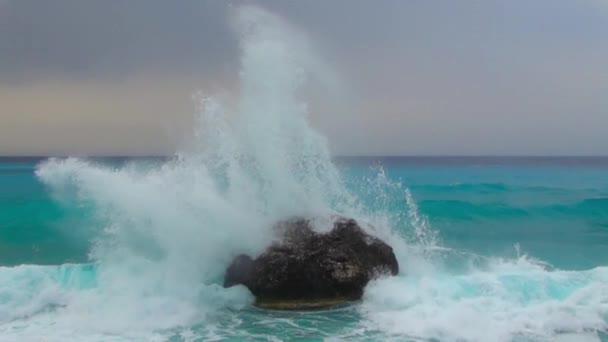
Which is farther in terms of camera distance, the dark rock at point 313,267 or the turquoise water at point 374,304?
the dark rock at point 313,267

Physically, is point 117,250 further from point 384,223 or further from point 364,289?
point 384,223

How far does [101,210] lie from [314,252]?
16.1 feet

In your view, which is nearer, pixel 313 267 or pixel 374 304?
pixel 374 304

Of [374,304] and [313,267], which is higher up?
[313,267]

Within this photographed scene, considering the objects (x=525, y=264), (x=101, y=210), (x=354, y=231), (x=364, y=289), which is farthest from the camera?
(x=525, y=264)

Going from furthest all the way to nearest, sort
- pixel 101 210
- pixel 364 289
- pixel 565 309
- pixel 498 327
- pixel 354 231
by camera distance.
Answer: pixel 101 210 < pixel 354 231 < pixel 364 289 < pixel 565 309 < pixel 498 327

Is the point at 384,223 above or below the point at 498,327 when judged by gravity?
above

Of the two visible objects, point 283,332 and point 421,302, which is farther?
point 421,302

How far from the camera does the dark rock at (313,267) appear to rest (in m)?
9.97

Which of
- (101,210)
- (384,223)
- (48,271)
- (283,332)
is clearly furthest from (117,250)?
(384,223)

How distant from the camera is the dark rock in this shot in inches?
392

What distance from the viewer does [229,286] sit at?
10.4 metres

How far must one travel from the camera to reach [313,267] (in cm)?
1010

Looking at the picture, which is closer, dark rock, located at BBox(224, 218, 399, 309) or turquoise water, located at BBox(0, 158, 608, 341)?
turquoise water, located at BBox(0, 158, 608, 341)
